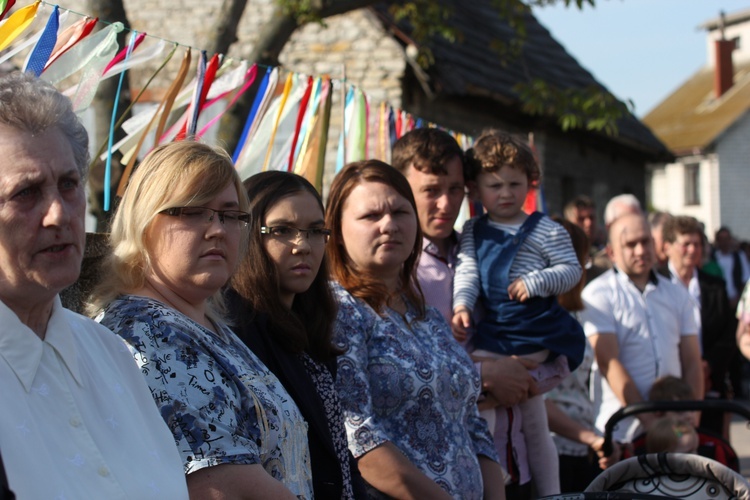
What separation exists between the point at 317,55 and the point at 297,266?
10474 mm

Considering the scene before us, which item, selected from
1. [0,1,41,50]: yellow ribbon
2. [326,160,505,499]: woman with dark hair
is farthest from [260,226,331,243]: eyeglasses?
[0,1,41,50]: yellow ribbon

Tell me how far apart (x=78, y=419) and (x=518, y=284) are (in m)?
2.57

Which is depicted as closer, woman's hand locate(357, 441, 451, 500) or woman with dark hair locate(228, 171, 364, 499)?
woman with dark hair locate(228, 171, 364, 499)

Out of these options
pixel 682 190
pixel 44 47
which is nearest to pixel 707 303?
pixel 44 47

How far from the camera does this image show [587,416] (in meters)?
5.37

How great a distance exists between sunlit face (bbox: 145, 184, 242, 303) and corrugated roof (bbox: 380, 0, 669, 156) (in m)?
8.27

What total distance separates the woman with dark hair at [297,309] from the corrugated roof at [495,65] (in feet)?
25.2

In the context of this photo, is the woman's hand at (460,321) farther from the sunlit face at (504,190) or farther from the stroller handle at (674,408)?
the stroller handle at (674,408)

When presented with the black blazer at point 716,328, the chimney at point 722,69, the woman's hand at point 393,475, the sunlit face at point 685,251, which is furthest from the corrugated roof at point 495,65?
the chimney at point 722,69

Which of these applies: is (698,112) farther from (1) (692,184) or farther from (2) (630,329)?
(2) (630,329)

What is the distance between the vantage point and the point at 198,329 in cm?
254

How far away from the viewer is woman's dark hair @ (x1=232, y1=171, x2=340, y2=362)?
308 cm

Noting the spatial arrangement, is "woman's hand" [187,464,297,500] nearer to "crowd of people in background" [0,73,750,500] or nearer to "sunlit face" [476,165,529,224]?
Result: "crowd of people in background" [0,73,750,500]

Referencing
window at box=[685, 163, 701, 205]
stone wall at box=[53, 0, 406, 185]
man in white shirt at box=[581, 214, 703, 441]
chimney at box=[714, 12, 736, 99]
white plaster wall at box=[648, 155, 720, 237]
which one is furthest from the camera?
chimney at box=[714, 12, 736, 99]
